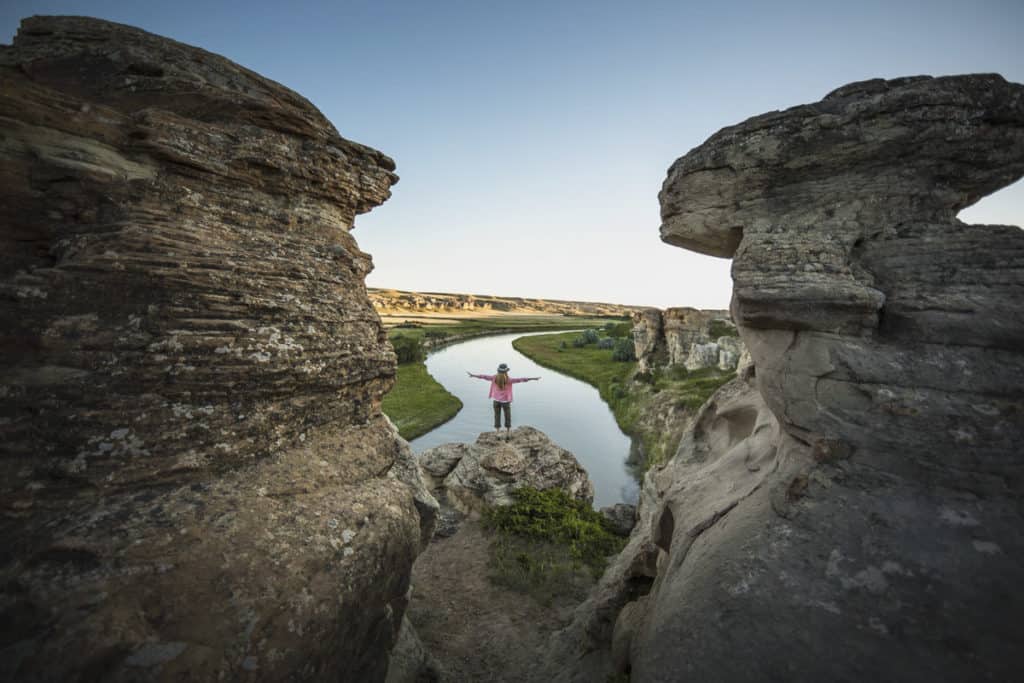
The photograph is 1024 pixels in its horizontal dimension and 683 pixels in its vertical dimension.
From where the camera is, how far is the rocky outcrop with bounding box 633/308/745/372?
29406 mm

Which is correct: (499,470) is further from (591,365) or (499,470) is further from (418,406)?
(591,365)

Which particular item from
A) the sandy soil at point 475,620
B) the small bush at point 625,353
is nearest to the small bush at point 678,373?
the small bush at point 625,353

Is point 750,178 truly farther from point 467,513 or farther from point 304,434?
point 467,513

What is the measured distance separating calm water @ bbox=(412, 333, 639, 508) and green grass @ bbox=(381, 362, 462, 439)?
0.74 metres

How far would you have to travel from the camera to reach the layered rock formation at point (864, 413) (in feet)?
12.7

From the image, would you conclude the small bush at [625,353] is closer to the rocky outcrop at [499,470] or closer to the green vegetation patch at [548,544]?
the rocky outcrop at [499,470]

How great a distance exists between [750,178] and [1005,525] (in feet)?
18.0

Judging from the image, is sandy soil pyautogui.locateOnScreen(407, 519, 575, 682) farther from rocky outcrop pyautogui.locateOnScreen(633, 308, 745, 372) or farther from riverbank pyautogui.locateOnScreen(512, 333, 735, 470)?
rocky outcrop pyautogui.locateOnScreen(633, 308, 745, 372)

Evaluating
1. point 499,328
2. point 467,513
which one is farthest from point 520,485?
point 499,328

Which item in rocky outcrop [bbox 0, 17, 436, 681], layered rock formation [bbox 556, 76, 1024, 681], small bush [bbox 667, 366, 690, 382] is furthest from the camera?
small bush [bbox 667, 366, 690, 382]

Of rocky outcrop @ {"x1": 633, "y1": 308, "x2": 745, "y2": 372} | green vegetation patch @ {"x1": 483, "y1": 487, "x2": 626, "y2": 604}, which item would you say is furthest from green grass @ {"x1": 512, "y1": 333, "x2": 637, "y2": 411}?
green vegetation patch @ {"x1": 483, "y1": 487, "x2": 626, "y2": 604}

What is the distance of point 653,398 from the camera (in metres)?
27.9

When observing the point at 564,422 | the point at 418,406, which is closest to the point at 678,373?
the point at 564,422

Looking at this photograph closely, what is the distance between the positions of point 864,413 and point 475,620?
835 centimetres
